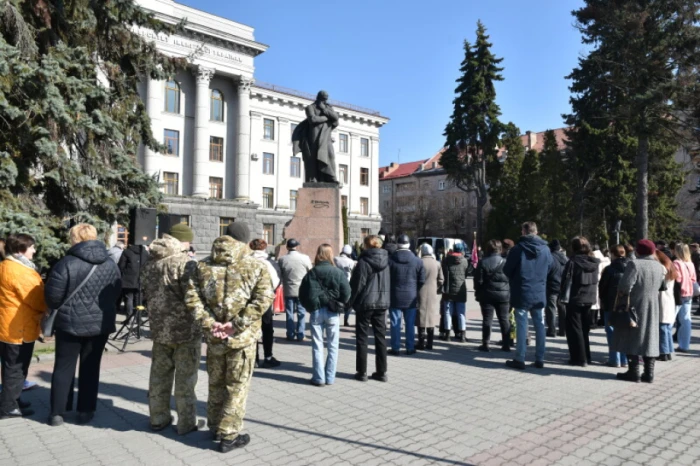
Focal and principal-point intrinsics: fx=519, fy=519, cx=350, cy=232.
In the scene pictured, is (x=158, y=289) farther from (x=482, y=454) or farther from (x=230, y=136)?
(x=230, y=136)

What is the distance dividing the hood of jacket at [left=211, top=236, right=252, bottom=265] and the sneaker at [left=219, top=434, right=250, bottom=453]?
60.7 inches

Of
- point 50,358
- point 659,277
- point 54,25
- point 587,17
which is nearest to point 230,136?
point 587,17

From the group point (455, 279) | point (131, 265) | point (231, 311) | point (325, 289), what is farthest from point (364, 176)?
point (231, 311)

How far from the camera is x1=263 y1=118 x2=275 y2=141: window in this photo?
5006cm

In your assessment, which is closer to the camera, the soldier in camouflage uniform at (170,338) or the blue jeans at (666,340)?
the soldier in camouflage uniform at (170,338)

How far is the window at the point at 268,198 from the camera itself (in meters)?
50.1

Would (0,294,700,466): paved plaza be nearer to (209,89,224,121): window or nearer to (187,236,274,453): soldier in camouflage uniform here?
(187,236,274,453): soldier in camouflage uniform

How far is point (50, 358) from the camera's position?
318 inches

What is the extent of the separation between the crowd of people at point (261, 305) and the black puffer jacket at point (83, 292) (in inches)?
0.4

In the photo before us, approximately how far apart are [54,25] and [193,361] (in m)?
9.69

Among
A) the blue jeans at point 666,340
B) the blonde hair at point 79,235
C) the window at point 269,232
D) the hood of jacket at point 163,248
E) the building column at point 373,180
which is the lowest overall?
the blue jeans at point 666,340

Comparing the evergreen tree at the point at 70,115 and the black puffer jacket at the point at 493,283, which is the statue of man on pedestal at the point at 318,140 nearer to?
the evergreen tree at the point at 70,115

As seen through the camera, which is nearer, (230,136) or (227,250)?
(227,250)

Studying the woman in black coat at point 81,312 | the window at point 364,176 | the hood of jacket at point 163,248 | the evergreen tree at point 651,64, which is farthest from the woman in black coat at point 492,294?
the window at point 364,176
